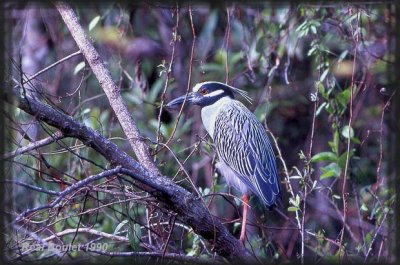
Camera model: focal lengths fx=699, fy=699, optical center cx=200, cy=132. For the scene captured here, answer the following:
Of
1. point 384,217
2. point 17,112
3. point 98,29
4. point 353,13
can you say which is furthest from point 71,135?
point 98,29

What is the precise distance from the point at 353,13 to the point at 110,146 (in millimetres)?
1785

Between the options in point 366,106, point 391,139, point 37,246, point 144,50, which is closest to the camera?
point 37,246

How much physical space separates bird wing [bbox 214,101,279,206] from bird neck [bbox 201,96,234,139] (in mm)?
32

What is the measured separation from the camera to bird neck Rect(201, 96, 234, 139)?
379 cm

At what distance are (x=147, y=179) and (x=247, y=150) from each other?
1289 mm

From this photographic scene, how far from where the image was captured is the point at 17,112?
305cm

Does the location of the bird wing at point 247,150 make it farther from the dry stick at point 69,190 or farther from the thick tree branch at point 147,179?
the dry stick at point 69,190

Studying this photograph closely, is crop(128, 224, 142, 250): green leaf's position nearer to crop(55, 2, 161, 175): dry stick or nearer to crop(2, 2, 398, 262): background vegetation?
crop(2, 2, 398, 262): background vegetation

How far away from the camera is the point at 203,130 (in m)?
4.57

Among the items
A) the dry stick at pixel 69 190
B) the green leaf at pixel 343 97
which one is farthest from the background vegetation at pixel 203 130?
the dry stick at pixel 69 190

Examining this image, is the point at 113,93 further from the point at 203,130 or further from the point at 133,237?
the point at 203,130

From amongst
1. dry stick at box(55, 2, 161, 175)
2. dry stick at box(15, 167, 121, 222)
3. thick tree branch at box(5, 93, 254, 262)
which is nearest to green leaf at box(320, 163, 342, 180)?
thick tree branch at box(5, 93, 254, 262)

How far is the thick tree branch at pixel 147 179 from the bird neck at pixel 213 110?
1163 mm

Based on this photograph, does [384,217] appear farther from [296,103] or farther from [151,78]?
[151,78]
